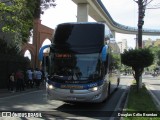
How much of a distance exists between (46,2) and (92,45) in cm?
1695

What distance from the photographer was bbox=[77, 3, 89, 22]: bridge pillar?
53.2 m

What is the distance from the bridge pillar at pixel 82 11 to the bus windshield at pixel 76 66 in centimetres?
3691

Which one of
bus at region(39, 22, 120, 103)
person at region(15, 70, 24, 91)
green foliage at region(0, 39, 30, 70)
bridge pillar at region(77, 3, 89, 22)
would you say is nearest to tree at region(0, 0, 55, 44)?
person at region(15, 70, 24, 91)

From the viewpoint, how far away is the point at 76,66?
16.5 meters

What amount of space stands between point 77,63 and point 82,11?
Result: 37.7m

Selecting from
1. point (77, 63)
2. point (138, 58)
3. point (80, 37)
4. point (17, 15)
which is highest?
point (17, 15)

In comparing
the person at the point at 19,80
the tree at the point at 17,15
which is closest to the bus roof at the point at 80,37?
the tree at the point at 17,15

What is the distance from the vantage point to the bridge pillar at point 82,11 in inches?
2095

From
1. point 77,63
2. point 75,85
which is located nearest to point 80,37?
point 77,63

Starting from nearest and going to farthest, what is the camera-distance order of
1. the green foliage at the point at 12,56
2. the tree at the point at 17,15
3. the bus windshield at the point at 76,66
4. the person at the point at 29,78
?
the bus windshield at the point at 76,66, the tree at the point at 17,15, the person at the point at 29,78, the green foliage at the point at 12,56

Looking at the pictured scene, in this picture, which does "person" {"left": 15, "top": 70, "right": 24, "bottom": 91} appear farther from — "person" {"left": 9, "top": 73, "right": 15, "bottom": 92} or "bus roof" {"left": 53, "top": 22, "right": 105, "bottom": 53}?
"bus roof" {"left": 53, "top": 22, "right": 105, "bottom": 53}

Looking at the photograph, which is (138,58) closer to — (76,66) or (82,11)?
(76,66)

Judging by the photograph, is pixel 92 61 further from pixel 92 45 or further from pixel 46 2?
pixel 46 2

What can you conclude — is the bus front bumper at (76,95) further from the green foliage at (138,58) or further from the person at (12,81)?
the person at (12,81)
